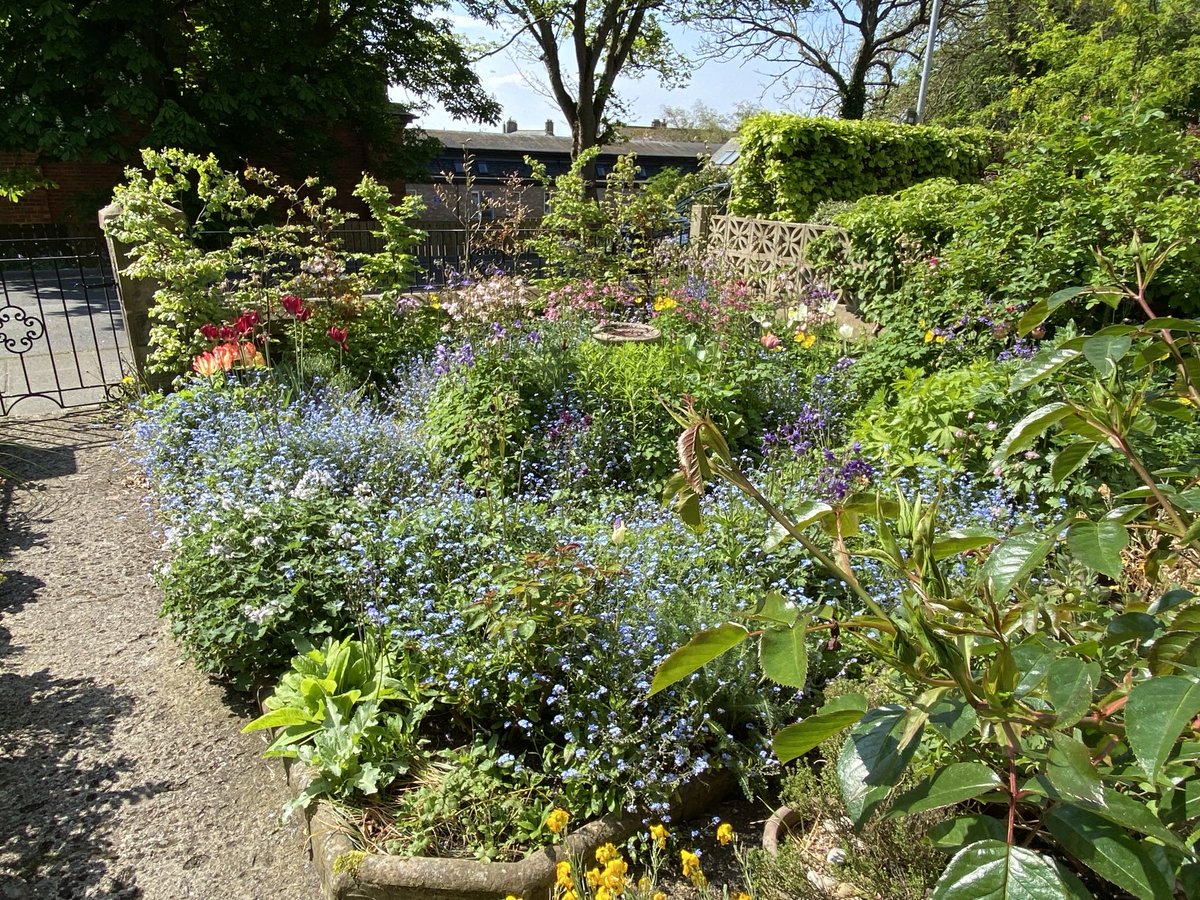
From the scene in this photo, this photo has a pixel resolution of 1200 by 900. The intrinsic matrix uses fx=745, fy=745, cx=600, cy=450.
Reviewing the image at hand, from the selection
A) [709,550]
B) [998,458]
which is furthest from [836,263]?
[998,458]

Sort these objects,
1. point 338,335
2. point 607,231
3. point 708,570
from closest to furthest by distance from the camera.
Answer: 1. point 708,570
2. point 338,335
3. point 607,231

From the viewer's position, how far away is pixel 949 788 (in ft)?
2.62

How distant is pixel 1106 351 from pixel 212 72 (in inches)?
702

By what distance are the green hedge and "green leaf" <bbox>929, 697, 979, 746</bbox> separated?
10.9m

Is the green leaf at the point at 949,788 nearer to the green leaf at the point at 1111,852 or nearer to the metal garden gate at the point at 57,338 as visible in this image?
the green leaf at the point at 1111,852

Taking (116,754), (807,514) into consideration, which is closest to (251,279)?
(116,754)

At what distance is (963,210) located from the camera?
5750 mm

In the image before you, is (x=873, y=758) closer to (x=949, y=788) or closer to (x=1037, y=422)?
(x=949, y=788)

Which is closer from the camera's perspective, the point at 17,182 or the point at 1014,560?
the point at 1014,560

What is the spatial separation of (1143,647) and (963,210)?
18.8 feet

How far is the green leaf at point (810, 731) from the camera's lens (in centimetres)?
73

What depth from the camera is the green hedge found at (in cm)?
1102

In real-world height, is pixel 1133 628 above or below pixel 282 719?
above

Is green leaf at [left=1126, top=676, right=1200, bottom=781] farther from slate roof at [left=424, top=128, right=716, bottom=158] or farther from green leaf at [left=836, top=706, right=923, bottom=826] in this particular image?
slate roof at [left=424, top=128, right=716, bottom=158]
